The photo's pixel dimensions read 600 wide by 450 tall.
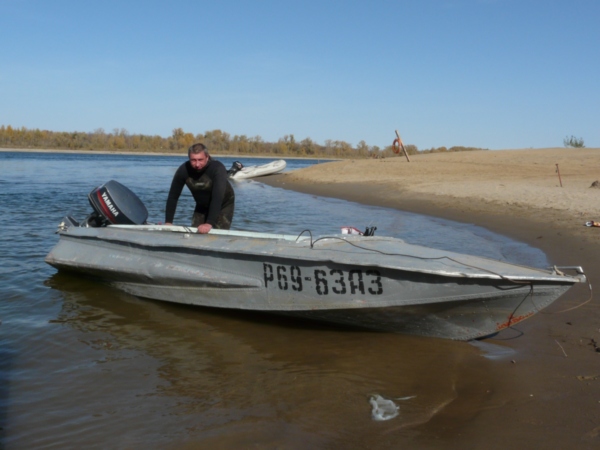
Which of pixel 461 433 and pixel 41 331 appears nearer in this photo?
pixel 461 433

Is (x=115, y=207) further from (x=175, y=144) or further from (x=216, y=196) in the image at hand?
(x=175, y=144)

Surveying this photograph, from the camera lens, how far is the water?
3512mm

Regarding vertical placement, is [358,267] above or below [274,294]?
above

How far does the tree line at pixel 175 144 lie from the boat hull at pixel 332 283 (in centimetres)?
8679

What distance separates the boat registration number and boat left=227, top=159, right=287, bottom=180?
1012 inches

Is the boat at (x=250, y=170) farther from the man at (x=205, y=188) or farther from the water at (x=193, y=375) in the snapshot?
the man at (x=205, y=188)

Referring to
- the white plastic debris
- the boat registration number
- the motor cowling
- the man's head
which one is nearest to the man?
the man's head

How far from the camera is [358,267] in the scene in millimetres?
4676

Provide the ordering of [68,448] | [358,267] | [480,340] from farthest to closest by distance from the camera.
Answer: [480,340]
[358,267]
[68,448]

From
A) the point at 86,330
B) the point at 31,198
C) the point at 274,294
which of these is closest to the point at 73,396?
the point at 86,330

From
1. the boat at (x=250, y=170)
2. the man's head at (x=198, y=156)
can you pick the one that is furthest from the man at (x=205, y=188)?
the boat at (x=250, y=170)

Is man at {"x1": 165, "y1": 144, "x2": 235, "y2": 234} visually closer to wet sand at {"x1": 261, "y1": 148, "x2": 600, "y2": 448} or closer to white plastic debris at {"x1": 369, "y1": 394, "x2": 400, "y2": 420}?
white plastic debris at {"x1": 369, "y1": 394, "x2": 400, "y2": 420}

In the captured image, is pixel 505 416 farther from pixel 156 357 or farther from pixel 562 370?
pixel 156 357

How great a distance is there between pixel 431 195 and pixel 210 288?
12.7 meters
